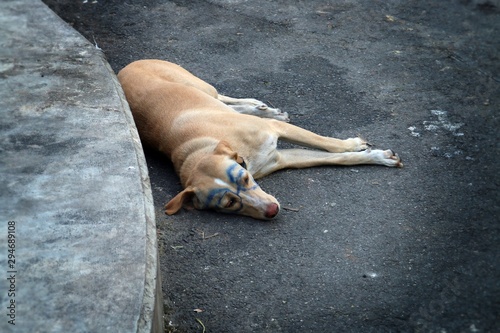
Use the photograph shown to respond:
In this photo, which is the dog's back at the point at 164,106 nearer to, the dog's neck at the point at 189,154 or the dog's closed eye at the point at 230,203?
the dog's neck at the point at 189,154

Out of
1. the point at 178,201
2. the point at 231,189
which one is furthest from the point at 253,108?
the point at 178,201

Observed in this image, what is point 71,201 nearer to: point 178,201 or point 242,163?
point 178,201

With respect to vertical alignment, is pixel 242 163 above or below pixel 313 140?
above

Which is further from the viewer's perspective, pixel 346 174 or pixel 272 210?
pixel 346 174

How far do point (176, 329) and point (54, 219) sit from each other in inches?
37.2

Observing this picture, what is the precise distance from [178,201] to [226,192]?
35 centimetres

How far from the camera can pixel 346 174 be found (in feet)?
18.3

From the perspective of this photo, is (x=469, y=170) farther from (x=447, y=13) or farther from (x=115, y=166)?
(x=447, y=13)

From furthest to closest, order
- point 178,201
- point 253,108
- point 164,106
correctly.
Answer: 1. point 253,108
2. point 164,106
3. point 178,201

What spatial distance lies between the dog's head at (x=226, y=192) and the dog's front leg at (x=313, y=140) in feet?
2.32

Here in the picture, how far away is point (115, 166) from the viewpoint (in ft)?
14.9

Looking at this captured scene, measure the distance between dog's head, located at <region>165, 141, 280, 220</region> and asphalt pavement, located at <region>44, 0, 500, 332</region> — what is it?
4.1 inches

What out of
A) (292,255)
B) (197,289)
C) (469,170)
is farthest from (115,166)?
(469,170)

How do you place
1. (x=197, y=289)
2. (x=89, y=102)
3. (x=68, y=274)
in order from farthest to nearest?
1. (x=89, y=102)
2. (x=197, y=289)
3. (x=68, y=274)
